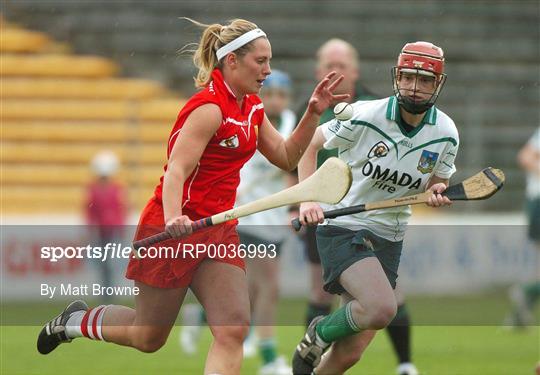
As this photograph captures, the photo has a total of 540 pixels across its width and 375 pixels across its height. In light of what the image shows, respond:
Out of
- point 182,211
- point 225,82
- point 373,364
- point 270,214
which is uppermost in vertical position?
point 225,82

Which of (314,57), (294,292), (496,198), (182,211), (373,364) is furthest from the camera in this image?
(314,57)

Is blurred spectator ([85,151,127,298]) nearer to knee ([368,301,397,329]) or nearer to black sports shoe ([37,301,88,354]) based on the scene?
black sports shoe ([37,301,88,354])

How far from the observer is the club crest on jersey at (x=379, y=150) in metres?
5.55

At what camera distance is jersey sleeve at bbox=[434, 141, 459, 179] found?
563 cm

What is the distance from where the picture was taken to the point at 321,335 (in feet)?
18.9

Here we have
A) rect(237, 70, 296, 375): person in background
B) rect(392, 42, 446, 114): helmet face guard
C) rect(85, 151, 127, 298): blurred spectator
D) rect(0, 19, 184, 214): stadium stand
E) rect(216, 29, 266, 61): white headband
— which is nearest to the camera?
rect(216, 29, 266, 61): white headband

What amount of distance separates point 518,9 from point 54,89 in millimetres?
6213

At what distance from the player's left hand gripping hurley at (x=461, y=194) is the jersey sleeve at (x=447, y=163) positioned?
0.23m

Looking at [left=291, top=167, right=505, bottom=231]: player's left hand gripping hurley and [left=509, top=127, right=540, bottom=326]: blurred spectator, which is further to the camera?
[left=509, top=127, right=540, bottom=326]: blurred spectator

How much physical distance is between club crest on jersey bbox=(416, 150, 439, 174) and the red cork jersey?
0.78 meters

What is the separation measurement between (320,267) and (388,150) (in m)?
1.90

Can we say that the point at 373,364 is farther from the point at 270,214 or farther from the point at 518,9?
the point at 518,9

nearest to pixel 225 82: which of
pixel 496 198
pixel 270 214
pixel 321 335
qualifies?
pixel 321 335

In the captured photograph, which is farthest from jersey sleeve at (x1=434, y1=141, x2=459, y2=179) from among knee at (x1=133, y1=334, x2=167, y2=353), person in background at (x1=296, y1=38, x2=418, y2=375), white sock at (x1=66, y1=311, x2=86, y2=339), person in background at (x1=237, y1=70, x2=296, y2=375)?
person in background at (x1=237, y1=70, x2=296, y2=375)
